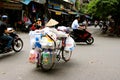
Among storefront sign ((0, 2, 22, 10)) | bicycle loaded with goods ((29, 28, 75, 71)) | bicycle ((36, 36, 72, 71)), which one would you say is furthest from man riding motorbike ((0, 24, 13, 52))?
storefront sign ((0, 2, 22, 10))

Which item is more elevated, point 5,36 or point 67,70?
point 5,36

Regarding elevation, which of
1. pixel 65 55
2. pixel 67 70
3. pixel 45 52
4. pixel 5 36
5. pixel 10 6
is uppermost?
pixel 10 6

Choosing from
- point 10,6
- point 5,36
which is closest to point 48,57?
point 5,36

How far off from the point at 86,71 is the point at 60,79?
4.42 feet

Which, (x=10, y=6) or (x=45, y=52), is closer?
(x=45, y=52)

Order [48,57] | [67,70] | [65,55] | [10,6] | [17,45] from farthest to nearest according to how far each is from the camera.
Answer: [10,6], [17,45], [65,55], [67,70], [48,57]

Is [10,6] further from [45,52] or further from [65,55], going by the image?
[45,52]

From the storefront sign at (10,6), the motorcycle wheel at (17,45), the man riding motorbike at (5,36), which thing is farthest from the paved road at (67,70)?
the storefront sign at (10,6)

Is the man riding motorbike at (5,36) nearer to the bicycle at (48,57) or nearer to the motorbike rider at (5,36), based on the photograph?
the motorbike rider at (5,36)

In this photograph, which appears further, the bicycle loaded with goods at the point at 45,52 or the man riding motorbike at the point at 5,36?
the man riding motorbike at the point at 5,36

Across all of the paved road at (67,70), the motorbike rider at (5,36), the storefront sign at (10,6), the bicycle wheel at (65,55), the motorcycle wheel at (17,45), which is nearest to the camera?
the paved road at (67,70)

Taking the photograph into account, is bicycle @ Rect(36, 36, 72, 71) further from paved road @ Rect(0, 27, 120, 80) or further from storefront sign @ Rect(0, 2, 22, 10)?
storefront sign @ Rect(0, 2, 22, 10)

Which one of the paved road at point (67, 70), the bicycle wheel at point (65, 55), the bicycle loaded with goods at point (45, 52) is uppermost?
the bicycle loaded with goods at point (45, 52)

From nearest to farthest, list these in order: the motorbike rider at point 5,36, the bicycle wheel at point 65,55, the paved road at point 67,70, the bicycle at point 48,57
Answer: the paved road at point 67,70 → the bicycle at point 48,57 → the bicycle wheel at point 65,55 → the motorbike rider at point 5,36
